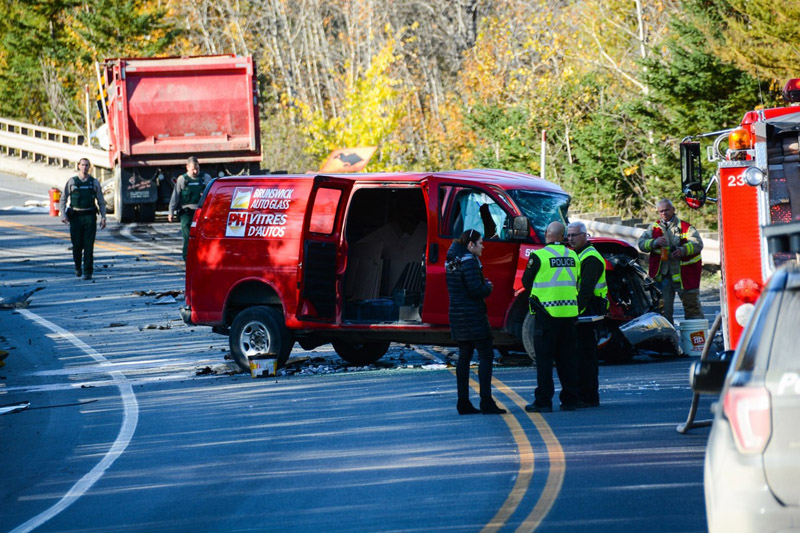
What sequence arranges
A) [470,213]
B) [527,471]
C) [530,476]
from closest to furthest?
[530,476], [527,471], [470,213]

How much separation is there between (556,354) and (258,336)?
13.3 feet

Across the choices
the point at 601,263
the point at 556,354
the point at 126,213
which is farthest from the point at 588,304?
the point at 126,213

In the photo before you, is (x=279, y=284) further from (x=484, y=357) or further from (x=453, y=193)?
(x=484, y=357)

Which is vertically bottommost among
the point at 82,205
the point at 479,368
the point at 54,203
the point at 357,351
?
the point at 357,351

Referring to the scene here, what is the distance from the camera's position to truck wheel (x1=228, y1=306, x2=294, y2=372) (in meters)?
14.5

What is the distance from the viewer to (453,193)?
13.9 metres

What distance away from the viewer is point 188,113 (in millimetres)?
Answer: 27859

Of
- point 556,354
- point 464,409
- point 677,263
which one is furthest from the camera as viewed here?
point 677,263

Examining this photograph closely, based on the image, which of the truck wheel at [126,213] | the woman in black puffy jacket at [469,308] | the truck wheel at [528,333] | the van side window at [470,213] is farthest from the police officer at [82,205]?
the woman in black puffy jacket at [469,308]

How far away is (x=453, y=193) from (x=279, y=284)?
2.22m

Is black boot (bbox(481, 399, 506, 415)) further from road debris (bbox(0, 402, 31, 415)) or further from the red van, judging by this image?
road debris (bbox(0, 402, 31, 415))

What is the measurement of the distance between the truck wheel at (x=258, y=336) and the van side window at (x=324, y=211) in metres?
1.05

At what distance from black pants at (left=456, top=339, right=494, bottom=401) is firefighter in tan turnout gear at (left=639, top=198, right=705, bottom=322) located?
4.25m

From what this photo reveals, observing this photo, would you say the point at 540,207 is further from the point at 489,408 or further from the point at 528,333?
the point at 489,408
